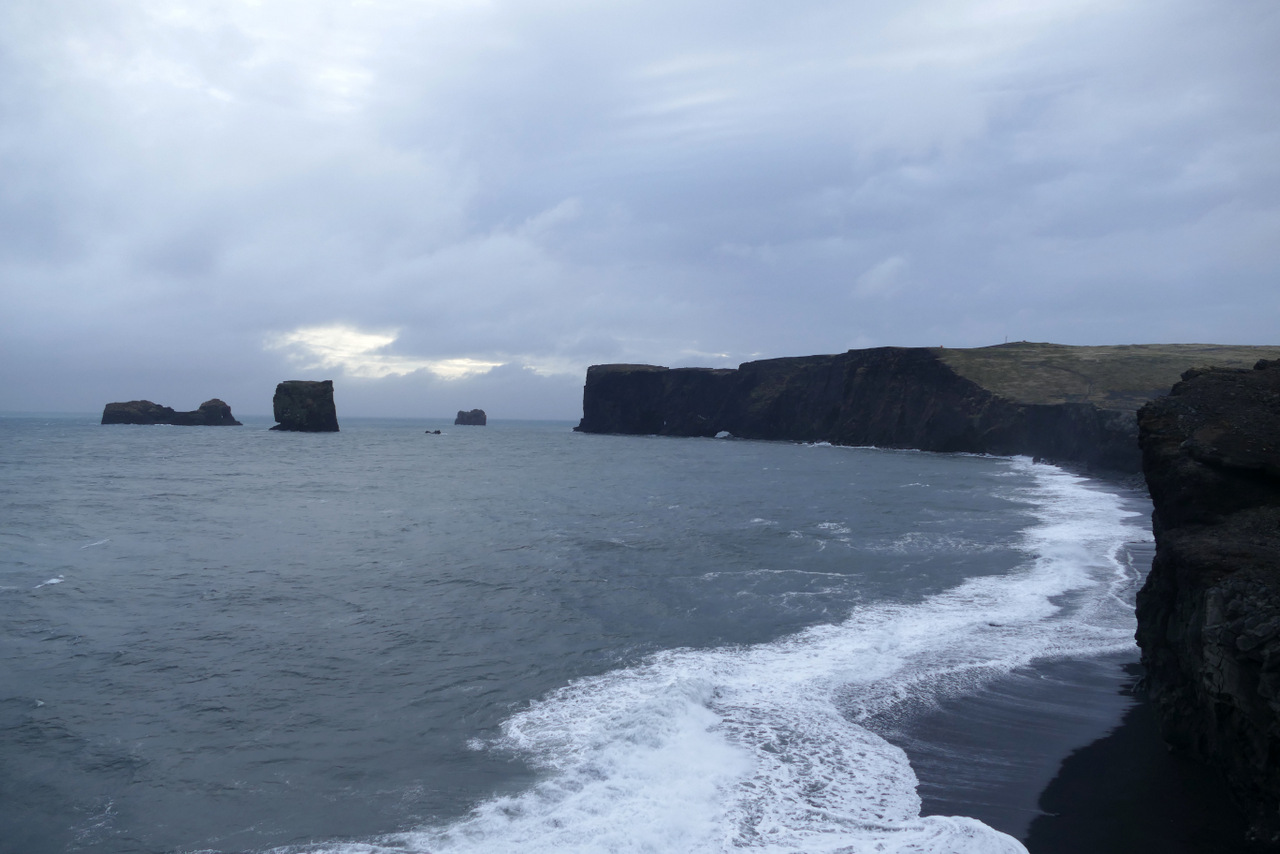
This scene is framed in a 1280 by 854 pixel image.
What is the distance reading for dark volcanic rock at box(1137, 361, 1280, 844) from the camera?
6.33 metres

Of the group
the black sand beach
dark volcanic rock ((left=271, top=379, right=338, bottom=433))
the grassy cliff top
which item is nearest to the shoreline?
the black sand beach

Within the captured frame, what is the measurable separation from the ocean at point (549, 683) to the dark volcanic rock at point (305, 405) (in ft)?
306

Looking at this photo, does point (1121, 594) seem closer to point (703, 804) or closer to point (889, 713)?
point (889, 713)

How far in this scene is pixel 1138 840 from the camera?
6.58m

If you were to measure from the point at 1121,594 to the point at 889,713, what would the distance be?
9.35 m

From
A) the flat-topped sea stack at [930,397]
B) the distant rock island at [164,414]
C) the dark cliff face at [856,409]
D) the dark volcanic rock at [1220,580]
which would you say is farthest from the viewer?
the distant rock island at [164,414]

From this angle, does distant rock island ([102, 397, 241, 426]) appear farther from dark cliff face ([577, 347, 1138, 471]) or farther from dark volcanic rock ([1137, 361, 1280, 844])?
dark volcanic rock ([1137, 361, 1280, 844])

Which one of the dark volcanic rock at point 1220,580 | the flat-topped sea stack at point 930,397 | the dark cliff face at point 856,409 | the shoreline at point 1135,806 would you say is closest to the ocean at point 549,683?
the shoreline at point 1135,806

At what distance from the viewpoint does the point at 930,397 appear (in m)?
84.6

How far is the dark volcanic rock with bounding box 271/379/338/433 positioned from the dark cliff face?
47523 millimetres

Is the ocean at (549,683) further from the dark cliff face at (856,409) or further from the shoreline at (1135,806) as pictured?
the dark cliff face at (856,409)

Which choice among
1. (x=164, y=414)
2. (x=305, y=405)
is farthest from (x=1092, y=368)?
(x=164, y=414)

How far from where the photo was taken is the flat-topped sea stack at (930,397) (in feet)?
200

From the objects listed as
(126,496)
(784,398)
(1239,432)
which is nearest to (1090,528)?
(1239,432)
